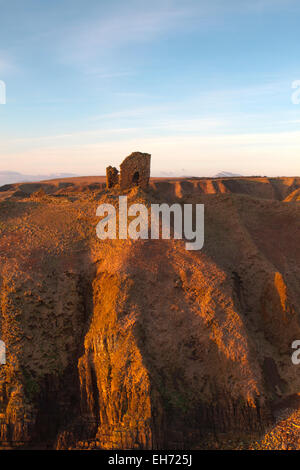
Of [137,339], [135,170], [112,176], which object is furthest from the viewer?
[112,176]

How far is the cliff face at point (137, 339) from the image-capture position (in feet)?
51.5

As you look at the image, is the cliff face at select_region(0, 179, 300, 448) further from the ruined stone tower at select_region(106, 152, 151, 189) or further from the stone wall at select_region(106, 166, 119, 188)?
the stone wall at select_region(106, 166, 119, 188)

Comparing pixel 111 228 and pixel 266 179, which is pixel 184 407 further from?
pixel 266 179

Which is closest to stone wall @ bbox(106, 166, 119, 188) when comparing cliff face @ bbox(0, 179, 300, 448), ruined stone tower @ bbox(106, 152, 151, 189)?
ruined stone tower @ bbox(106, 152, 151, 189)

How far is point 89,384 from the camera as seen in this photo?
1661cm

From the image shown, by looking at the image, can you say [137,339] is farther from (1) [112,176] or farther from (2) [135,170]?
(1) [112,176]

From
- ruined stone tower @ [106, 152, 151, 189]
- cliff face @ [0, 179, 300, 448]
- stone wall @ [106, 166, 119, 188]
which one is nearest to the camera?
cliff face @ [0, 179, 300, 448]

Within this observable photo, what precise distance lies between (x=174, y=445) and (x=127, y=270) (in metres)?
8.92

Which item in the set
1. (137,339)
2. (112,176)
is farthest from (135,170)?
(137,339)

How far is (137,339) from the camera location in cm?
1666

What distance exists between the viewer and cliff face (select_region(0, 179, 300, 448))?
15.7 metres

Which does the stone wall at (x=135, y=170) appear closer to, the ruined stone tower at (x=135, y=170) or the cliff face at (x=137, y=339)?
the ruined stone tower at (x=135, y=170)

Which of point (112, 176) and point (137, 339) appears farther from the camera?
point (112, 176)
